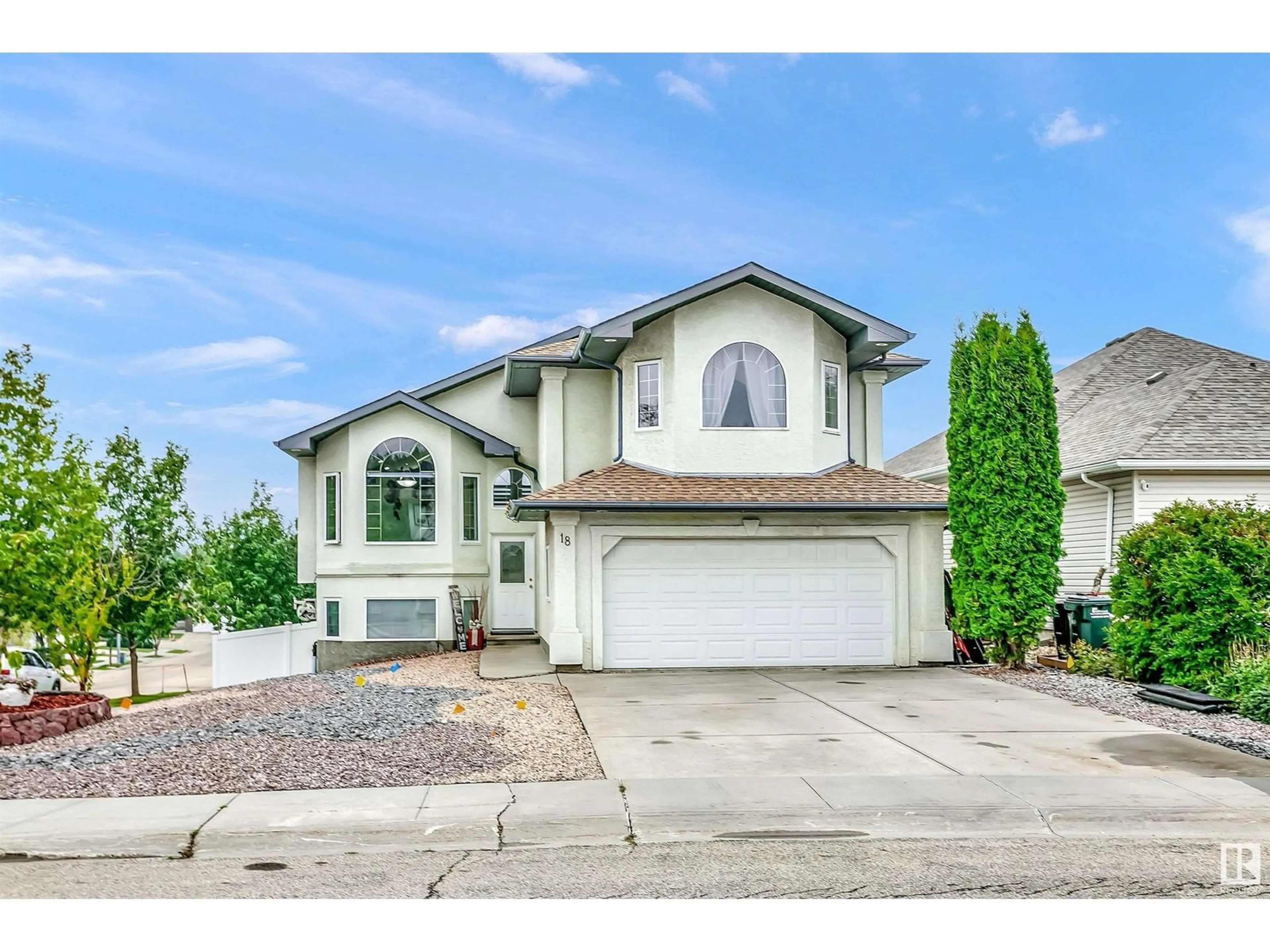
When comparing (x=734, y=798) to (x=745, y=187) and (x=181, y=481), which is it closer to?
(x=745, y=187)

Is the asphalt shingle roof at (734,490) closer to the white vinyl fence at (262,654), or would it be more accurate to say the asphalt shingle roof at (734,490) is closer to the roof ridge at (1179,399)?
the roof ridge at (1179,399)

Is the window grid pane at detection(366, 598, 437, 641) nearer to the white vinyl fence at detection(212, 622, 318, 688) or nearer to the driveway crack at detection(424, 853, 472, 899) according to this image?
the white vinyl fence at detection(212, 622, 318, 688)

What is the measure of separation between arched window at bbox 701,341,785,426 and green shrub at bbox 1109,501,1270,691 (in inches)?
229

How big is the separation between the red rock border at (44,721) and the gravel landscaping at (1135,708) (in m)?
12.1

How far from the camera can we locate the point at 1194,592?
13039 mm

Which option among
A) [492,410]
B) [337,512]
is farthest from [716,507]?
[337,512]

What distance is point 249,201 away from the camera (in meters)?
24.6

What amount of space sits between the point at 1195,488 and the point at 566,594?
1139cm

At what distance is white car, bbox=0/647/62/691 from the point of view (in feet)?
70.1

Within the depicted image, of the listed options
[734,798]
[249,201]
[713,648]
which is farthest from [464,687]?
[249,201]

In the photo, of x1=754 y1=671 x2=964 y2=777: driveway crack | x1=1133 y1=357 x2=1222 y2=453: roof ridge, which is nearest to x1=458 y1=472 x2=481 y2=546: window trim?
x1=754 y1=671 x2=964 y2=777: driveway crack

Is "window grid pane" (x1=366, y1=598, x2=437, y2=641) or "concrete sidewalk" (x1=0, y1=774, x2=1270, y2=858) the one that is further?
"window grid pane" (x1=366, y1=598, x2=437, y2=641)

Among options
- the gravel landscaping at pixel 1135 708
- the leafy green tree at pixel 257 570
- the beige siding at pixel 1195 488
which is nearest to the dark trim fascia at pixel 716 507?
the gravel landscaping at pixel 1135 708

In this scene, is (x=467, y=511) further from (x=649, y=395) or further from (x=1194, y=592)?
(x=1194, y=592)
